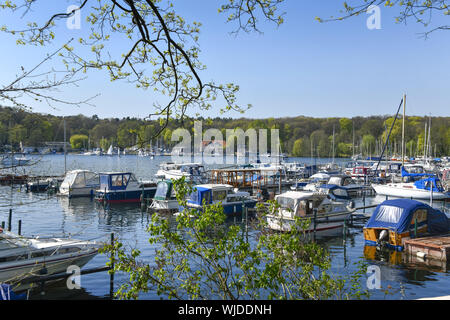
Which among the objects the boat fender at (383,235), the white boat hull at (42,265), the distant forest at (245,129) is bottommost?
the boat fender at (383,235)

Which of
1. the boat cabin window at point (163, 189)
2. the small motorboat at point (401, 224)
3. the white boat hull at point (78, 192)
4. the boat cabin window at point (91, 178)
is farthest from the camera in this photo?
the boat cabin window at point (91, 178)

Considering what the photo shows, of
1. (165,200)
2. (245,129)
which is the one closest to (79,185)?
(165,200)

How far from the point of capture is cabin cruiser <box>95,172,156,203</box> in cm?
3766

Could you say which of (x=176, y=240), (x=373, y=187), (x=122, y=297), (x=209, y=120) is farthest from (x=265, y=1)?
(x=373, y=187)

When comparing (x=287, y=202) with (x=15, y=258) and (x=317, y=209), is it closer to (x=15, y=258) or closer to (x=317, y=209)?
(x=317, y=209)

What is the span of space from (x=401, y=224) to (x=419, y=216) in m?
1.53

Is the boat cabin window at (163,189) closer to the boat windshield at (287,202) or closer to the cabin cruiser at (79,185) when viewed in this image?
the boat windshield at (287,202)

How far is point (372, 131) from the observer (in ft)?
447

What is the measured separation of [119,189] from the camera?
38.4 m

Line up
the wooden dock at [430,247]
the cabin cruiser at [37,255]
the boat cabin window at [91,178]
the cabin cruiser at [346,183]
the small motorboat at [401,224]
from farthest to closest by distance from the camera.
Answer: the cabin cruiser at [346,183]
the boat cabin window at [91,178]
the small motorboat at [401,224]
the wooden dock at [430,247]
the cabin cruiser at [37,255]

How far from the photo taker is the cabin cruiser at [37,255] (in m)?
13.0

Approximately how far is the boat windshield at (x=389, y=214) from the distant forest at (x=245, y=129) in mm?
10238

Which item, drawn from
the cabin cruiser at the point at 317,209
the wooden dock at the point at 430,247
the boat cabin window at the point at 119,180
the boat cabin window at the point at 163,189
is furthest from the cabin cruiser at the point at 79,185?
the wooden dock at the point at 430,247
